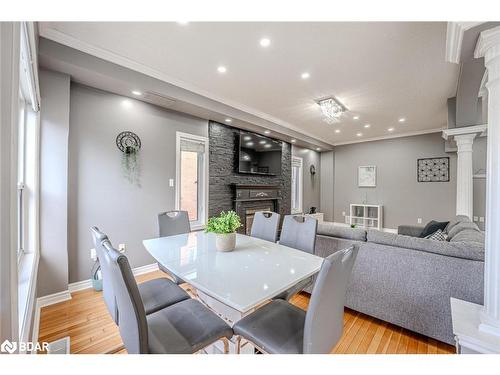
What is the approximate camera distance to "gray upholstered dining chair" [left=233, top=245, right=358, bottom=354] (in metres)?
0.96

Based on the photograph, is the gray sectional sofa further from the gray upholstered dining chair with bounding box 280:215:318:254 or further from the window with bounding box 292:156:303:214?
the window with bounding box 292:156:303:214

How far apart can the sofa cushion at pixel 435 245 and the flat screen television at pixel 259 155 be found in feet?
9.25

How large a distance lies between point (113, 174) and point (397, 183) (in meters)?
6.61

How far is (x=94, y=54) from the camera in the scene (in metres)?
2.29

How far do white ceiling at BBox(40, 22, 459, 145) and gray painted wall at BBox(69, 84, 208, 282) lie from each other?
62cm

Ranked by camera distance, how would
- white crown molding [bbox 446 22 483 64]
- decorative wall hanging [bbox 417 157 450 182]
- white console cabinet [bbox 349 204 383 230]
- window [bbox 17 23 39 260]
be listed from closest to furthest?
1. white crown molding [bbox 446 22 483 64]
2. window [bbox 17 23 39 260]
3. decorative wall hanging [bbox 417 157 450 182]
4. white console cabinet [bbox 349 204 383 230]

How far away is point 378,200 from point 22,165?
7.23 m

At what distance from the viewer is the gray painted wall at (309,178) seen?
260 inches

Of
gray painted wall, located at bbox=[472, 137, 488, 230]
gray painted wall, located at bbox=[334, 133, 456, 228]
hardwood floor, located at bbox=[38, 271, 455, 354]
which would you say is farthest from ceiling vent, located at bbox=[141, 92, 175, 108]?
gray painted wall, located at bbox=[472, 137, 488, 230]

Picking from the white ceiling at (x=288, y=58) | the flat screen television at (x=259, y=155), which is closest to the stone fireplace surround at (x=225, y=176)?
the flat screen television at (x=259, y=155)

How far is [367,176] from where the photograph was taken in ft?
21.5

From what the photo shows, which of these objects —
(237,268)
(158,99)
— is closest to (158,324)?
(237,268)

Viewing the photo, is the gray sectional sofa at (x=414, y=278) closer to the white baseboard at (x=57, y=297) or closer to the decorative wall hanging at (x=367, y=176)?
the white baseboard at (x=57, y=297)

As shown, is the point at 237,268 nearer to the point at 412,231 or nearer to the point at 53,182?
the point at 53,182
